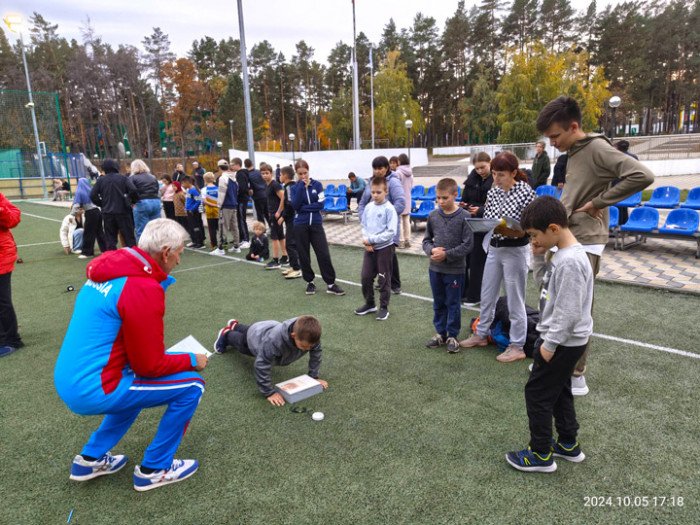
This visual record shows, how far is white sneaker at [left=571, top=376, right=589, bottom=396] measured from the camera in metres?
3.55

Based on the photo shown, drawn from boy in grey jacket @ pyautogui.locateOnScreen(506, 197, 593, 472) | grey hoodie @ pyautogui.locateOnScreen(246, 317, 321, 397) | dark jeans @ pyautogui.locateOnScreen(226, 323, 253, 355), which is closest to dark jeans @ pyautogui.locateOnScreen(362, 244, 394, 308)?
dark jeans @ pyautogui.locateOnScreen(226, 323, 253, 355)

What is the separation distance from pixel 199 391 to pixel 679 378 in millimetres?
3891

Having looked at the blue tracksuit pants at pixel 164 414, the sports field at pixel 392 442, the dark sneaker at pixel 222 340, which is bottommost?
the sports field at pixel 392 442

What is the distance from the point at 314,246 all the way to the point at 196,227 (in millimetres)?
5218

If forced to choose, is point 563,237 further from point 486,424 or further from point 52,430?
point 52,430

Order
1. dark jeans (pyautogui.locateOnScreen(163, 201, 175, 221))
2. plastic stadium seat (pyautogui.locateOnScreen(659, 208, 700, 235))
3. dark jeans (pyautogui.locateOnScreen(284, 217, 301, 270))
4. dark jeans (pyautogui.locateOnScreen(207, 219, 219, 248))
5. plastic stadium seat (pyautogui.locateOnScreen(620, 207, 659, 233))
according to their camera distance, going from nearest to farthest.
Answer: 1. dark jeans (pyautogui.locateOnScreen(284, 217, 301, 270))
2. plastic stadium seat (pyautogui.locateOnScreen(659, 208, 700, 235))
3. plastic stadium seat (pyautogui.locateOnScreen(620, 207, 659, 233))
4. dark jeans (pyautogui.locateOnScreen(207, 219, 219, 248))
5. dark jeans (pyautogui.locateOnScreen(163, 201, 175, 221))

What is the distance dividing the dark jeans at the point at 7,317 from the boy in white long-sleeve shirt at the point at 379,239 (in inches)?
156

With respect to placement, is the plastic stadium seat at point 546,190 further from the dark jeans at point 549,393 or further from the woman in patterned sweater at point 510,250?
the dark jeans at point 549,393

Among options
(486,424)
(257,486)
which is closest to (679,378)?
(486,424)

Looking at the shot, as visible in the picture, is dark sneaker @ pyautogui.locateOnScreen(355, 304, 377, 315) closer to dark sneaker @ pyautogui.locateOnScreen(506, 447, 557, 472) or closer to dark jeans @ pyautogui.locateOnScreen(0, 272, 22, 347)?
dark sneaker @ pyautogui.locateOnScreen(506, 447, 557, 472)

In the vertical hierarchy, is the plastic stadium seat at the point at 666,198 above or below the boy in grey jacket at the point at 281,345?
above

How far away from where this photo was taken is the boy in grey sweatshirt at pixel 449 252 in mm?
4266

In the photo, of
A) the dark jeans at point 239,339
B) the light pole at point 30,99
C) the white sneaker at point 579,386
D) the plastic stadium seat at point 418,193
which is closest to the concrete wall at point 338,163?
the light pole at point 30,99

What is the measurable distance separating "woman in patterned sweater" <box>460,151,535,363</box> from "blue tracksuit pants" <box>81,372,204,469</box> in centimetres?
286
